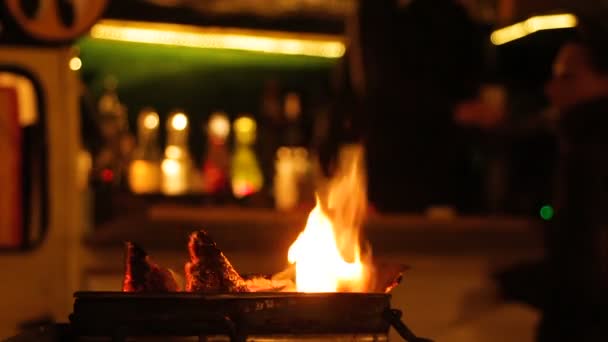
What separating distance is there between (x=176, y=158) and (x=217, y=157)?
167 millimetres

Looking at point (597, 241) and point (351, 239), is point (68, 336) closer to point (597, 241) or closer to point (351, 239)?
point (351, 239)

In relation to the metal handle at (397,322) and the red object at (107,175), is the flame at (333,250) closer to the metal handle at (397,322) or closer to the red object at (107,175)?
the metal handle at (397,322)

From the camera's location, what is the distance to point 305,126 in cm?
376

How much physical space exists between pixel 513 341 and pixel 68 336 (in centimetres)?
233

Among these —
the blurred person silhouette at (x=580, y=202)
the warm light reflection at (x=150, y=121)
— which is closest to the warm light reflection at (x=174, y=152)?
the warm light reflection at (x=150, y=121)

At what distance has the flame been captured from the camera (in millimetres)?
1355

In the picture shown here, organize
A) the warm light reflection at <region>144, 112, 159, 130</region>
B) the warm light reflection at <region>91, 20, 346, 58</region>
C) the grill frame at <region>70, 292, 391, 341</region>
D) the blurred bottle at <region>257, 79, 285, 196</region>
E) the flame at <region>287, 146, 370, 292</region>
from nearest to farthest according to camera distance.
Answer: the grill frame at <region>70, 292, 391, 341</region>, the flame at <region>287, 146, 370, 292</region>, the warm light reflection at <region>91, 20, 346, 58</region>, the blurred bottle at <region>257, 79, 285, 196</region>, the warm light reflection at <region>144, 112, 159, 130</region>

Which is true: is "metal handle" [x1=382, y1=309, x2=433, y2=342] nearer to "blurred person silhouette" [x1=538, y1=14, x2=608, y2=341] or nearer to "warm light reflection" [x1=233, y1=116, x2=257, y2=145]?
"blurred person silhouette" [x1=538, y1=14, x2=608, y2=341]

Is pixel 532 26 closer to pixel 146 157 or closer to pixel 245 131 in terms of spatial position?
pixel 245 131

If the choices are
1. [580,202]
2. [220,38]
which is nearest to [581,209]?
[580,202]

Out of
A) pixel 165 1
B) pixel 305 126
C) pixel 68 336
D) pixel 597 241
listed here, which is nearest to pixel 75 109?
pixel 165 1

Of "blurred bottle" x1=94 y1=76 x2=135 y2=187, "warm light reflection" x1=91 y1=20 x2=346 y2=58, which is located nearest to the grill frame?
"blurred bottle" x1=94 y1=76 x2=135 y2=187

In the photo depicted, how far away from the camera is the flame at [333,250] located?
1355 millimetres

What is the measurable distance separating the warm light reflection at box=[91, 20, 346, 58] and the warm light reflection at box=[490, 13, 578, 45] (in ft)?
2.30
